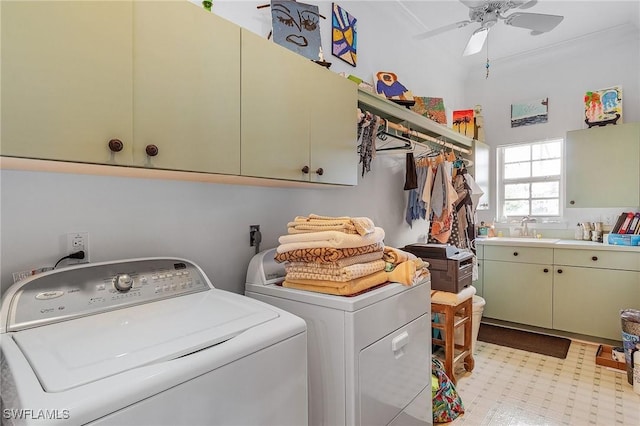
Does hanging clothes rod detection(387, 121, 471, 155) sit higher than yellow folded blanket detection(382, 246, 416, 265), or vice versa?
hanging clothes rod detection(387, 121, 471, 155)

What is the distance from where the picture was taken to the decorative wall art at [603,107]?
3404 millimetres

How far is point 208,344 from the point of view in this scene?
88 centimetres

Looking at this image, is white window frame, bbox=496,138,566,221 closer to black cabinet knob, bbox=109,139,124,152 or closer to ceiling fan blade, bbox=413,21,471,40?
ceiling fan blade, bbox=413,21,471,40

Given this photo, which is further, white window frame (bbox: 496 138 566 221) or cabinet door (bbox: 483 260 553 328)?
white window frame (bbox: 496 138 566 221)

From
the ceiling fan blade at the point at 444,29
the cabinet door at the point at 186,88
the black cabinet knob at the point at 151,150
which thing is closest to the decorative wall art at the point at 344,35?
the ceiling fan blade at the point at 444,29

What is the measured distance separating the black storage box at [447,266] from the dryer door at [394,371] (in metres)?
0.70

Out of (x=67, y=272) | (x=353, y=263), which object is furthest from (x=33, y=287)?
(x=353, y=263)

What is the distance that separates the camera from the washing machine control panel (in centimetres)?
100

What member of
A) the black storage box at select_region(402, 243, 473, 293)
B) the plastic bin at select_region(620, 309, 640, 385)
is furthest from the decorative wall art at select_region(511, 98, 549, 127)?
the black storage box at select_region(402, 243, 473, 293)

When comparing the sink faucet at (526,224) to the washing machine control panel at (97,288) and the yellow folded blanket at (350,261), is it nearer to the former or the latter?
the yellow folded blanket at (350,261)

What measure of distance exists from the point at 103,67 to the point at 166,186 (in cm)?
59

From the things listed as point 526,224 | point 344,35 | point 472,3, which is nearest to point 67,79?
point 344,35

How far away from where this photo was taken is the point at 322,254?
1.43 m

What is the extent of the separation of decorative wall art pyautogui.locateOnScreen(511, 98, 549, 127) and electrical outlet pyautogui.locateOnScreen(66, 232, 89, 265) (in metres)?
4.46
